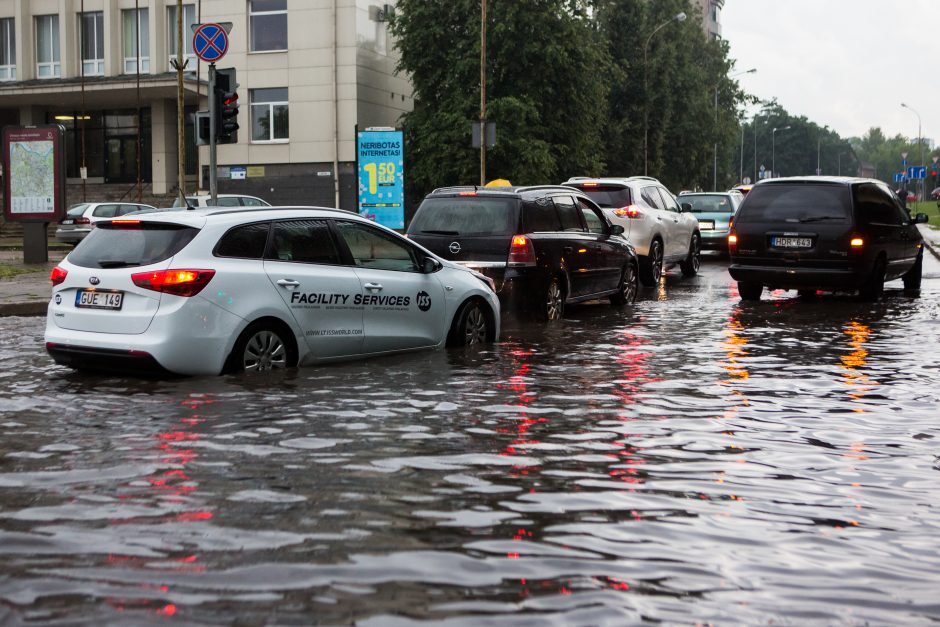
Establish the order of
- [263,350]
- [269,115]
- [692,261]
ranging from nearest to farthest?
[263,350] < [692,261] < [269,115]

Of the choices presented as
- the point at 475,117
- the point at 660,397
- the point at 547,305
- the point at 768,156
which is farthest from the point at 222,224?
the point at 768,156

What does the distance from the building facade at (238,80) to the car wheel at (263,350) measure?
39.3m

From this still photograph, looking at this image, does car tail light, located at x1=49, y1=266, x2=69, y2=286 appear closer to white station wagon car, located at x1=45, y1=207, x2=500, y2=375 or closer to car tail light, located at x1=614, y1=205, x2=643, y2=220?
white station wagon car, located at x1=45, y1=207, x2=500, y2=375

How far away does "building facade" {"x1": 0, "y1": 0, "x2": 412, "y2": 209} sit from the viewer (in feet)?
161

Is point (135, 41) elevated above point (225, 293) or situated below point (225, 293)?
above

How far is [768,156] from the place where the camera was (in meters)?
178

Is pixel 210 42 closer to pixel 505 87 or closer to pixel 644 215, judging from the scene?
pixel 644 215

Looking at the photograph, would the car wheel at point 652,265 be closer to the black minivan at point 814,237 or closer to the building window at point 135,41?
the black minivan at point 814,237

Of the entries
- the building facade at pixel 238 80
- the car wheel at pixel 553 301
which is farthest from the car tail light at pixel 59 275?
the building facade at pixel 238 80

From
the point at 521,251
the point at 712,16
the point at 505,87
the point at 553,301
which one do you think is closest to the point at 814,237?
the point at 553,301

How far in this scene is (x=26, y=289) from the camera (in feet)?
67.3

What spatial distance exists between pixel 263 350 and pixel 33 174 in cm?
2103

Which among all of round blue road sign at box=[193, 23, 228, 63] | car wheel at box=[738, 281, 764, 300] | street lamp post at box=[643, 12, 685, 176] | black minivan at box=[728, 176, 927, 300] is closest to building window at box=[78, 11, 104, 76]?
street lamp post at box=[643, 12, 685, 176]

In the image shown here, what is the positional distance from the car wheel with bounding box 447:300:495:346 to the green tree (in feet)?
105
